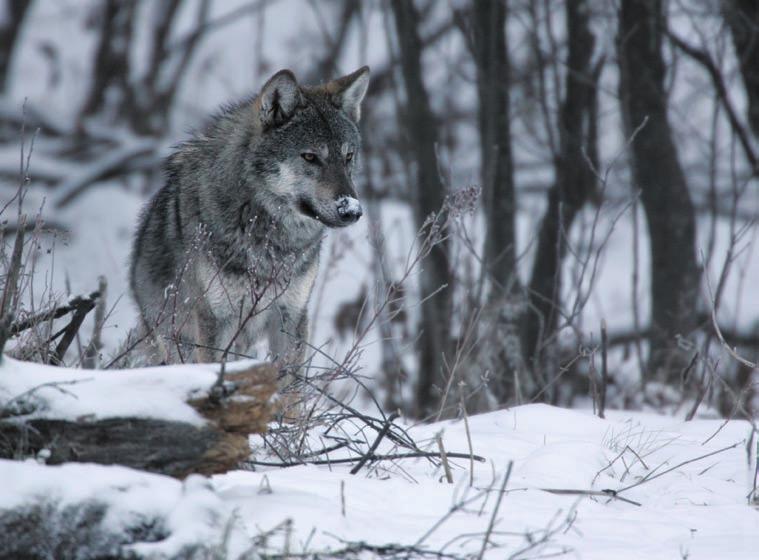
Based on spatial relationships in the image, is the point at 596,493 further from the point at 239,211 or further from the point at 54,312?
the point at 239,211

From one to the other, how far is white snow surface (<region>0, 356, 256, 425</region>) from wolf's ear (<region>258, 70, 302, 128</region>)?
114 inches

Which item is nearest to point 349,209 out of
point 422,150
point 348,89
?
point 348,89

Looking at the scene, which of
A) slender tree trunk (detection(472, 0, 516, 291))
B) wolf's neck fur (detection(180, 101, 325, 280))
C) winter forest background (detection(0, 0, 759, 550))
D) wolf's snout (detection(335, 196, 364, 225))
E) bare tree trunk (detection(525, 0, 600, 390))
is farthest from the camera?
bare tree trunk (detection(525, 0, 600, 390))

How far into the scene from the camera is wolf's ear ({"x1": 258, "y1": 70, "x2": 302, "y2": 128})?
18.7 ft

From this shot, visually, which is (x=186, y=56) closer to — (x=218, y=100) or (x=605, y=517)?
(x=218, y=100)

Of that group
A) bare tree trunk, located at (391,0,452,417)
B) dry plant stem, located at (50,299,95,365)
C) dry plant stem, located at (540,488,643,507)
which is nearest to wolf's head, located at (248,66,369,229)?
dry plant stem, located at (50,299,95,365)

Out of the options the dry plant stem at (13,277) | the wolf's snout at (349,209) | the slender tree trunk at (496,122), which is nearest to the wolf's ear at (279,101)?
the wolf's snout at (349,209)

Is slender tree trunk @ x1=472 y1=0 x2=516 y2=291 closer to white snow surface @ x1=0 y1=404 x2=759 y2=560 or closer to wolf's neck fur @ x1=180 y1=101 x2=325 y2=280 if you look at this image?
wolf's neck fur @ x1=180 y1=101 x2=325 y2=280

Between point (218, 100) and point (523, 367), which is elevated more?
point (218, 100)

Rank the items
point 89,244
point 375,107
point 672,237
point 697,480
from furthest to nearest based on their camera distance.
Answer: point 375,107
point 89,244
point 672,237
point 697,480

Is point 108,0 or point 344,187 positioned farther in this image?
point 108,0

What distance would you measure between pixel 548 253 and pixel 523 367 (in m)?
1.98

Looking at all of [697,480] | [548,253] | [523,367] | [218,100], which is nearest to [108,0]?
[218,100]

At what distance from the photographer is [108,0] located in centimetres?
1919
